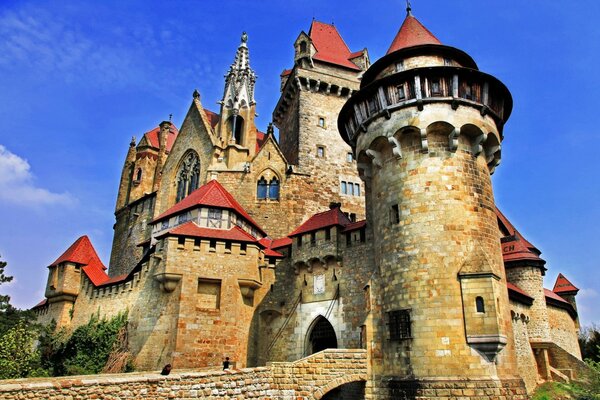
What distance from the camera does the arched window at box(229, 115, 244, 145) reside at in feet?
109

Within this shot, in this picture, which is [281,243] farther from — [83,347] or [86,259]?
[86,259]

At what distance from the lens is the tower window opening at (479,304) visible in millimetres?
14430

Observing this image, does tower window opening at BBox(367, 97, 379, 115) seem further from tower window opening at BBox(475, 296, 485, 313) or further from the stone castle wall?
the stone castle wall

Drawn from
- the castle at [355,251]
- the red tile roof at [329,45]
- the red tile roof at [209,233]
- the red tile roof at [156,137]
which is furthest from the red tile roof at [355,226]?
the red tile roof at [156,137]

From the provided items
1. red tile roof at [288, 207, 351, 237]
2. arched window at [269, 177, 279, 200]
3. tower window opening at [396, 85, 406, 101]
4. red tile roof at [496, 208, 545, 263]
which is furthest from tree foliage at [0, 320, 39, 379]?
red tile roof at [496, 208, 545, 263]

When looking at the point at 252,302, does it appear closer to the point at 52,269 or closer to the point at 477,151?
the point at 477,151

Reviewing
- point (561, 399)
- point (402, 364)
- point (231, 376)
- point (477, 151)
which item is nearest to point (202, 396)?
point (231, 376)

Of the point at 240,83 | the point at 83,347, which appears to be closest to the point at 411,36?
the point at 240,83

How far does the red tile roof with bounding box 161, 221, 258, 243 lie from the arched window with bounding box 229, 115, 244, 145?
11092mm

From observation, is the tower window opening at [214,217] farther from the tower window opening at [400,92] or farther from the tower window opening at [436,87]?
the tower window opening at [436,87]

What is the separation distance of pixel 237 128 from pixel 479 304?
23436mm

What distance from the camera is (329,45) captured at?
137ft

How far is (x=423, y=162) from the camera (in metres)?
16.5

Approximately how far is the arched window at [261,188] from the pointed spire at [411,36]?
46.8ft
